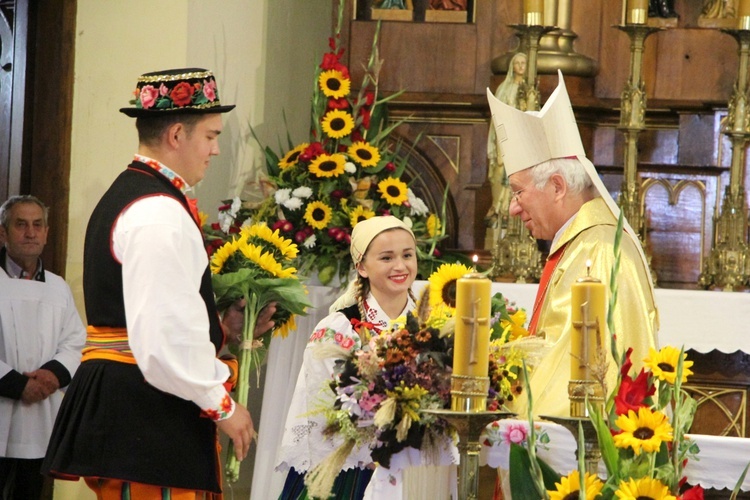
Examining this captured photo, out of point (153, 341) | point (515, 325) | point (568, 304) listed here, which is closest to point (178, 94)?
point (153, 341)

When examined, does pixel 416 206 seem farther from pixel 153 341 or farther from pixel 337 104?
pixel 153 341

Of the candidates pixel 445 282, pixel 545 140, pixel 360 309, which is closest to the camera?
pixel 545 140

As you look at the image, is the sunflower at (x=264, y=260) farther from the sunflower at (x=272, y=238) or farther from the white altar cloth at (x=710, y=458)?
the white altar cloth at (x=710, y=458)

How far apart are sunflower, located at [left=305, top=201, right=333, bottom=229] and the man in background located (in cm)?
120

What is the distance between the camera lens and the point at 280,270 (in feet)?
11.4

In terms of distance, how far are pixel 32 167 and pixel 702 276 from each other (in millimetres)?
3070

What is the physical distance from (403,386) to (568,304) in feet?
2.46

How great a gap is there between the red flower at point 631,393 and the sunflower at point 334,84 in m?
3.86

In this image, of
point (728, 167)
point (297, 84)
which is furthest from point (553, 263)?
point (297, 84)

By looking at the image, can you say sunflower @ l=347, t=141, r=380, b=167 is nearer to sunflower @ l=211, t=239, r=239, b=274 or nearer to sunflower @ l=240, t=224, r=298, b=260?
sunflower @ l=240, t=224, r=298, b=260

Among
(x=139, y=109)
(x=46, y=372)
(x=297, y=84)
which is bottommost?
(x=46, y=372)

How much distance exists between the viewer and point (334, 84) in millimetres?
5691

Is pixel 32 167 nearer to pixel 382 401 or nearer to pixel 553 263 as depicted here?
pixel 553 263

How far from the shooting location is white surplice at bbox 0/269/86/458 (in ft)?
18.2
